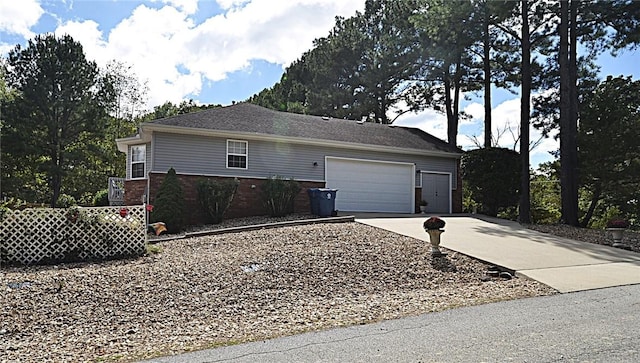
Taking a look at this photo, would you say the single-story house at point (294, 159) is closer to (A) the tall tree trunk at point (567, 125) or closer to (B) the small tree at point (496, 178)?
(B) the small tree at point (496, 178)

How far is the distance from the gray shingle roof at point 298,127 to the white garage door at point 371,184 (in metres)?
0.90

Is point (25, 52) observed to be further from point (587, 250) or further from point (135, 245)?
point (587, 250)

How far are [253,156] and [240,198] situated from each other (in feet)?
4.99

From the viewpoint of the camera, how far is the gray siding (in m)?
15.0

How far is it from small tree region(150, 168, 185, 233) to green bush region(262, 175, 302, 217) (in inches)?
109

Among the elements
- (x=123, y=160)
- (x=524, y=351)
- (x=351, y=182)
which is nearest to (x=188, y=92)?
(x=123, y=160)

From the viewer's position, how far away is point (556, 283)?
799 cm

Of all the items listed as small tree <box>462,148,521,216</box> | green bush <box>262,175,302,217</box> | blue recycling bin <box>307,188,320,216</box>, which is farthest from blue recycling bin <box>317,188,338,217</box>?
small tree <box>462,148,521,216</box>

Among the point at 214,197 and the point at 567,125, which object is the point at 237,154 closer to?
the point at 214,197

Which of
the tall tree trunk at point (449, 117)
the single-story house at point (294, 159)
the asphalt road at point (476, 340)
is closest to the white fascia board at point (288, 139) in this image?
the single-story house at point (294, 159)

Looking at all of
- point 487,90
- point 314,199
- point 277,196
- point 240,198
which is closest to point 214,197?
point 240,198

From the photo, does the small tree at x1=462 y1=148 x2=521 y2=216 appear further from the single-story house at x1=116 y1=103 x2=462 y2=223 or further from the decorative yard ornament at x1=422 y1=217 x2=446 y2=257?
the decorative yard ornament at x1=422 y1=217 x2=446 y2=257

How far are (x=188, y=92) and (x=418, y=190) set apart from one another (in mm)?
22956

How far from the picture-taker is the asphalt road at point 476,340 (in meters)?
4.40
